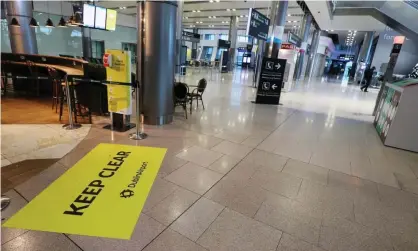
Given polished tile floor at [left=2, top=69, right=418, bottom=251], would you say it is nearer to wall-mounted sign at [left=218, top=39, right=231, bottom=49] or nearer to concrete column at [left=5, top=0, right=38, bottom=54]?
concrete column at [left=5, top=0, right=38, bottom=54]

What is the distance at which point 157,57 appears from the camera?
429 centimetres

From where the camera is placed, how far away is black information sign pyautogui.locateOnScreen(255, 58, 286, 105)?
7.05m

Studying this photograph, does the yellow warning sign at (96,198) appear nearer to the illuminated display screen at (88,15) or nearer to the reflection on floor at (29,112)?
the reflection on floor at (29,112)

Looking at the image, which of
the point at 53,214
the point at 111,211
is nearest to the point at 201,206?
the point at 111,211

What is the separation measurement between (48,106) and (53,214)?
449 centimetres

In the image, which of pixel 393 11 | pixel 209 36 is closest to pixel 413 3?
pixel 393 11

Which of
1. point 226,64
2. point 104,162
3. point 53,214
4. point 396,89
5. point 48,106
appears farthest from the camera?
point 226,64

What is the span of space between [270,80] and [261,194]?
536 cm

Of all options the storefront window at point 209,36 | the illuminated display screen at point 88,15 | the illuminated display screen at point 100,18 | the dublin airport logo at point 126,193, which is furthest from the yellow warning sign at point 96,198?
the storefront window at point 209,36

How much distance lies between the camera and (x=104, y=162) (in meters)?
2.92

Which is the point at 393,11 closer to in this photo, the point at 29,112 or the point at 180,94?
the point at 180,94

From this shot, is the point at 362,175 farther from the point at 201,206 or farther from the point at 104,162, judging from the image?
the point at 104,162

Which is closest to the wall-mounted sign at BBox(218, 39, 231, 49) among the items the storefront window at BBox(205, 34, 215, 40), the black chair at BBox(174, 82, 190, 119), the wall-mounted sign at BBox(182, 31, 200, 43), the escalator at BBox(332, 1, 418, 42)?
the wall-mounted sign at BBox(182, 31, 200, 43)

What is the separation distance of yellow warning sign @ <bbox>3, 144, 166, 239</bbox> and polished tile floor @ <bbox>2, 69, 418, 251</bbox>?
85mm
